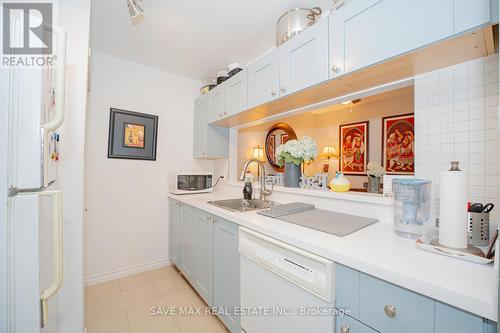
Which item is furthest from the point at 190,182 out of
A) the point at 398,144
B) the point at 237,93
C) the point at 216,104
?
the point at 398,144

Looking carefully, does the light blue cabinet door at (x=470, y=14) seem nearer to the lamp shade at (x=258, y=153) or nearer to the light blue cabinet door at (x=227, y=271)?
the light blue cabinet door at (x=227, y=271)

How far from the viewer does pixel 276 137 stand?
11.1ft

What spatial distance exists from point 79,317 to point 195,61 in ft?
7.90

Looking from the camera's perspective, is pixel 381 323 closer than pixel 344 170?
Yes

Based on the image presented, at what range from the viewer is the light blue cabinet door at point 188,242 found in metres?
1.88

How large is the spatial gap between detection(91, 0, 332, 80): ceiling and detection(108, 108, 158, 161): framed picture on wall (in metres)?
0.66

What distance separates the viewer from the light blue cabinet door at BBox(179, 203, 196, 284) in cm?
188

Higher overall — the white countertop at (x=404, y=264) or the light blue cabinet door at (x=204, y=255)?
the white countertop at (x=404, y=264)

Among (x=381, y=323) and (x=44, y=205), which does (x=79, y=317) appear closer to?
(x=44, y=205)

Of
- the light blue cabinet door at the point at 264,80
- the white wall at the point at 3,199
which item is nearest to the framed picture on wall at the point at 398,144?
the light blue cabinet door at the point at 264,80

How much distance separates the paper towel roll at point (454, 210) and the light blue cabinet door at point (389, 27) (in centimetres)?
59

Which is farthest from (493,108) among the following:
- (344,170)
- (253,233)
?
(344,170)

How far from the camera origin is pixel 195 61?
7.62 feet

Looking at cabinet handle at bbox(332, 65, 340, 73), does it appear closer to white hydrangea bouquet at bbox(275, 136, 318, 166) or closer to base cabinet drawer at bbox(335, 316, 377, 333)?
white hydrangea bouquet at bbox(275, 136, 318, 166)
